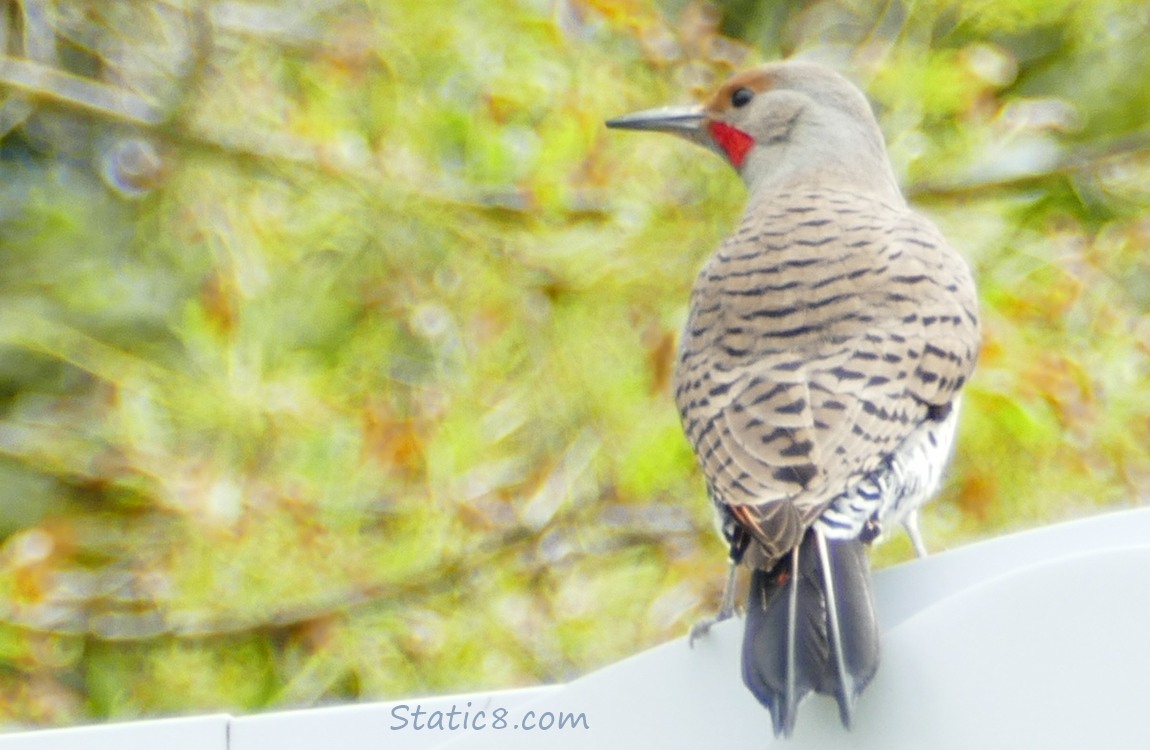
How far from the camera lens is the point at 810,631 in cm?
157

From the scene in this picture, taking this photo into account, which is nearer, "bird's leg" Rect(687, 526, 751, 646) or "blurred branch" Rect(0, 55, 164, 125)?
"bird's leg" Rect(687, 526, 751, 646)

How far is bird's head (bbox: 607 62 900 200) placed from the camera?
2.94 m

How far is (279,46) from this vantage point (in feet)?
13.1

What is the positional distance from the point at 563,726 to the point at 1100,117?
2.69 m

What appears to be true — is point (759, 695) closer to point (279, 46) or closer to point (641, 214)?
point (641, 214)

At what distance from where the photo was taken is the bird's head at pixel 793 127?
2.94 m

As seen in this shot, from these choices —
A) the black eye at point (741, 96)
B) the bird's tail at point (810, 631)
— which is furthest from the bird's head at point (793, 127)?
the bird's tail at point (810, 631)

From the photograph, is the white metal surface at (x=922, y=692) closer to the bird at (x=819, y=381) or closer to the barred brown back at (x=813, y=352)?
the bird at (x=819, y=381)

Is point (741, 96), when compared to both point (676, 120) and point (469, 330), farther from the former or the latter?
point (469, 330)

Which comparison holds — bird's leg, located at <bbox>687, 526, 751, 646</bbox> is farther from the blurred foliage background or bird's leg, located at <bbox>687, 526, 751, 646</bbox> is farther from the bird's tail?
the blurred foliage background

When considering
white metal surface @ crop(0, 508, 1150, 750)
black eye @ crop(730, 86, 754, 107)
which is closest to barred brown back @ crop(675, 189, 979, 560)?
white metal surface @ crop(0, 508, 1150, 750)

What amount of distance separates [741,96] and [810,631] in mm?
1702

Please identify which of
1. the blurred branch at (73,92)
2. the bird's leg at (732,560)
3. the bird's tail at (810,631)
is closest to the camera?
the bird's tail at (810,631)

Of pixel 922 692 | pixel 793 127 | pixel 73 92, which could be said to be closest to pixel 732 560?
pixel 922 692
